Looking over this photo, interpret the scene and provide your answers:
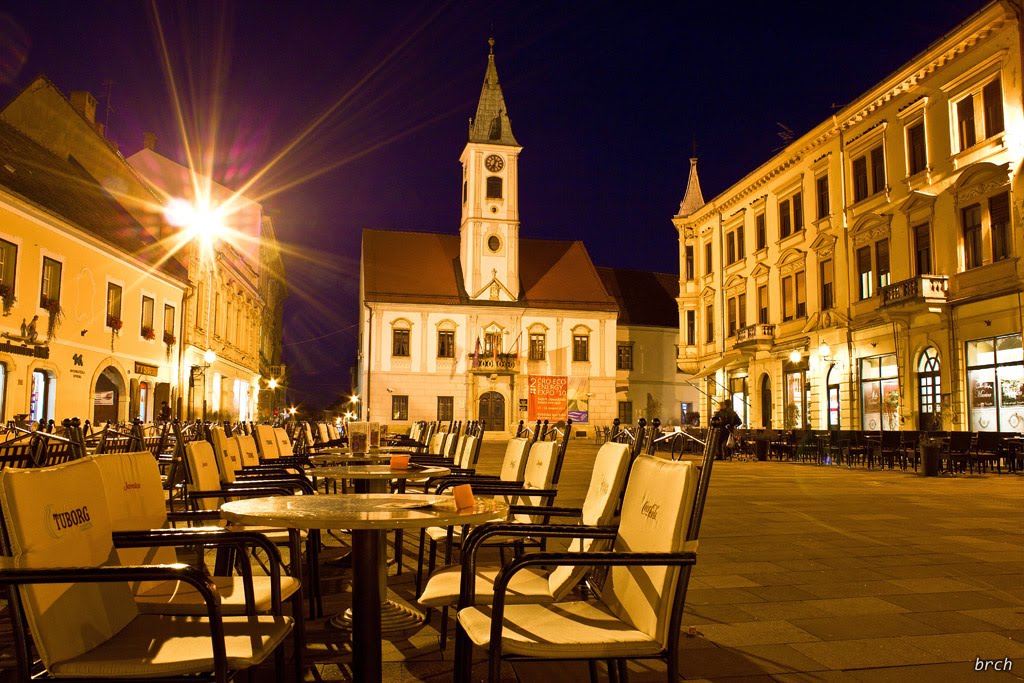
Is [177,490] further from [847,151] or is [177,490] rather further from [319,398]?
[319,398]

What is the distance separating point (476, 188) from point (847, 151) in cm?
2441

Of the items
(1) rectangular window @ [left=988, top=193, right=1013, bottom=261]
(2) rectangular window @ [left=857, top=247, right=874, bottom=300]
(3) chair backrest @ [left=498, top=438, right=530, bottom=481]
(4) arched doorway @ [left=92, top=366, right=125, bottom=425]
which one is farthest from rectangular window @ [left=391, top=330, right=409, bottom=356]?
(3) chair backrest @ [left=498, top=438, right=530, bottom=481]

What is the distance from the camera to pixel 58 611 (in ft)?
8.23

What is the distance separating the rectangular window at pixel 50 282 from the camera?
1964cm

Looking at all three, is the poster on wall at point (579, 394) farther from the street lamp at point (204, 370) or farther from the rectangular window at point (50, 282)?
the rectangular window at point (50, 282)

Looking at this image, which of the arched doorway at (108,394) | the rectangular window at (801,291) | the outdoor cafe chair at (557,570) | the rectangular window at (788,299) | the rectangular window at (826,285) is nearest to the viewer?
the outdoor cafe chair at (557,570)

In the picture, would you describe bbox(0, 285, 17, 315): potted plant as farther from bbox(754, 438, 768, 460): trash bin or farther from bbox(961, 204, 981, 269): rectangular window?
bbox(961, 204, 981, 269): rectangular window

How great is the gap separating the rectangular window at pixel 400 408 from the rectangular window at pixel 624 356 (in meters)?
14.5

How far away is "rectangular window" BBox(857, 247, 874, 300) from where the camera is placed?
2684 centimetres

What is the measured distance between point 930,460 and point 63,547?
740 inches

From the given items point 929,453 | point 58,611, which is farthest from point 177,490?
point 929,453

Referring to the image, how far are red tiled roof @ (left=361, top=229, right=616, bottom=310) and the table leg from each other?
43.8 m

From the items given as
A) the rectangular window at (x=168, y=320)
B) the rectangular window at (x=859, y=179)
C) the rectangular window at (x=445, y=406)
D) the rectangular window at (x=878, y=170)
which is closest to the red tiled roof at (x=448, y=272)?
the rectangular window at (x=445, y=406)

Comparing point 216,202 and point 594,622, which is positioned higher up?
point 216,202
